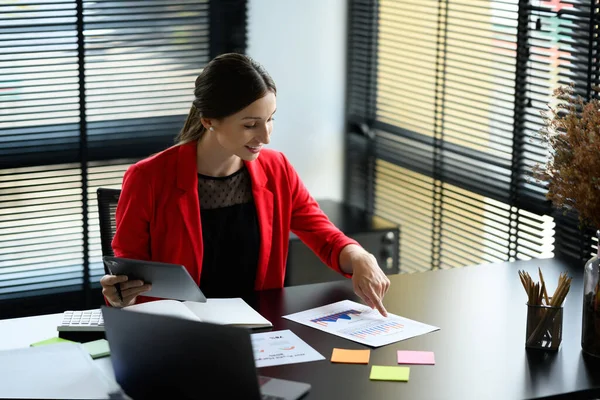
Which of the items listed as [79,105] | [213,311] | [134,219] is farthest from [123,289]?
[79,105]

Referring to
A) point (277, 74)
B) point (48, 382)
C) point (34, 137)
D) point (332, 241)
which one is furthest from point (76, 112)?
point (48, 382)

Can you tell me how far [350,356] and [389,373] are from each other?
0.40 feet

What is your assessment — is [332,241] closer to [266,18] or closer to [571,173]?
[571,173]

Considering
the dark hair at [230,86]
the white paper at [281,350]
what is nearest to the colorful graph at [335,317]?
the white paper at [281,350]

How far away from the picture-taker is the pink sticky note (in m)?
2.05

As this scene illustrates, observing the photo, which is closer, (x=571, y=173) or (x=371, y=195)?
(x=571, y=173)

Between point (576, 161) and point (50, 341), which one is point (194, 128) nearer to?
point (50, 341)

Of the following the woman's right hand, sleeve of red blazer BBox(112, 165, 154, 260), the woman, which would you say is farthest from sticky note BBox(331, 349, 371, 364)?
sleeve of red blazer BBox(112, 165, 154, 260)

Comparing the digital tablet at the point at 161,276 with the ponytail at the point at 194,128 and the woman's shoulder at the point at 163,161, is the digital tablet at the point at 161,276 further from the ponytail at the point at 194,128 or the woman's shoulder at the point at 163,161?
the ponytail at the point at 194,128

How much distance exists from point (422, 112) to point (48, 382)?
260 centimetres

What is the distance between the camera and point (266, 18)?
4168 millimetres

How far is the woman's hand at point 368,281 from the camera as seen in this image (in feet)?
7.91

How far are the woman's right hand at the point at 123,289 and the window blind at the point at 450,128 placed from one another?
166cm

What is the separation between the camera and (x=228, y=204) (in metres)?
2.73
